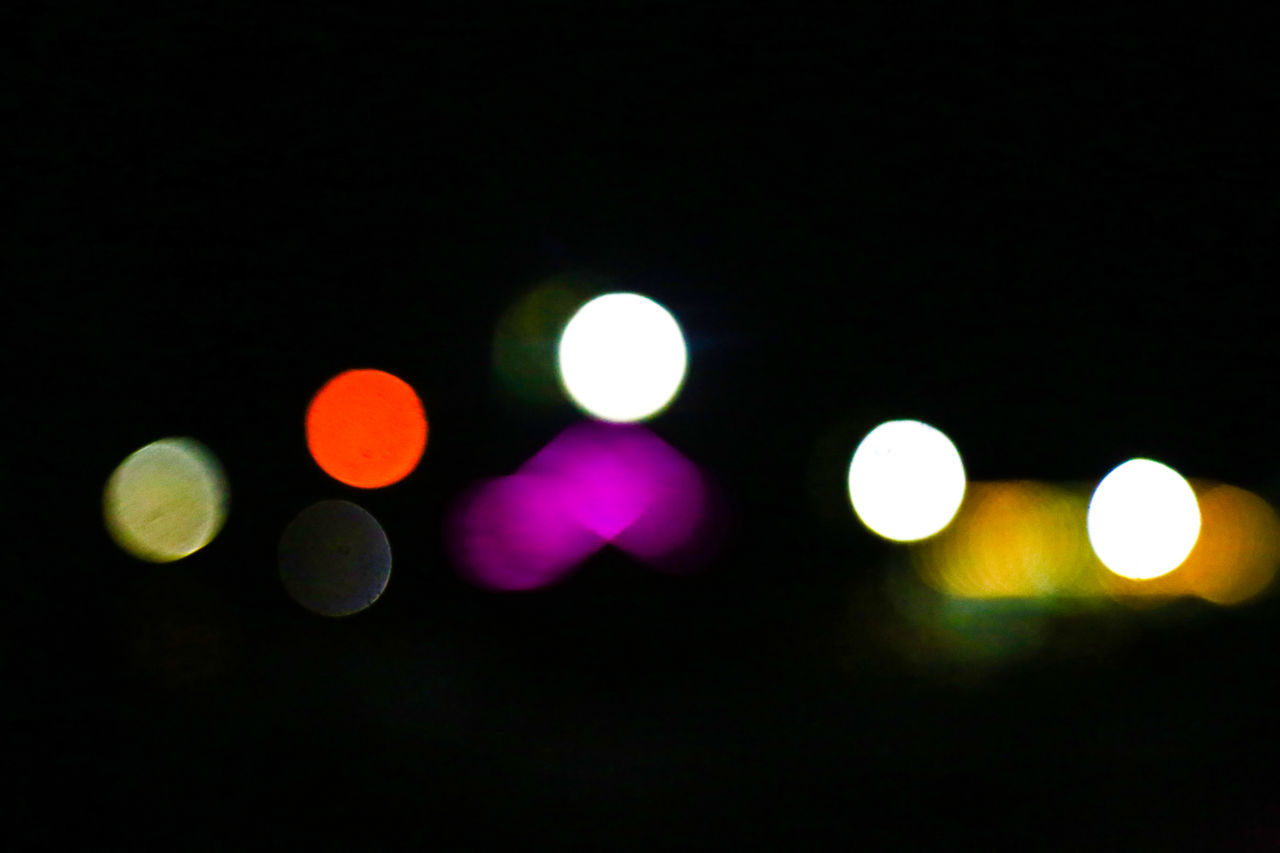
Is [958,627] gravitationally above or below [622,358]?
below

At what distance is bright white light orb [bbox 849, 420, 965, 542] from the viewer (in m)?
10.4

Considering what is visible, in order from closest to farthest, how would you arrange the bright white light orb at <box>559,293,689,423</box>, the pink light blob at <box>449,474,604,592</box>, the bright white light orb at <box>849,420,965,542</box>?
the pink light blob at <box>449,474,604,592</box>
the bright white light orb at <box>559,293,689,423</box>
the bright white light orb at <box>849,420,965,542</box>

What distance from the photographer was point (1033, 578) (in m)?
11.9

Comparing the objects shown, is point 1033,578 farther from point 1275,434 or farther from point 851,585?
point 851,585

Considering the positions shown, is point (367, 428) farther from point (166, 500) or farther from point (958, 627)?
point (958, 627)

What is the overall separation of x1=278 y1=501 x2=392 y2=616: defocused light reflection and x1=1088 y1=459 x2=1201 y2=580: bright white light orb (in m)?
7.53

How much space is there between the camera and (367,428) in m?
9.28

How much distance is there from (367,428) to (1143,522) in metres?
9.77

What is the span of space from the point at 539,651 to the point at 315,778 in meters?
3.07

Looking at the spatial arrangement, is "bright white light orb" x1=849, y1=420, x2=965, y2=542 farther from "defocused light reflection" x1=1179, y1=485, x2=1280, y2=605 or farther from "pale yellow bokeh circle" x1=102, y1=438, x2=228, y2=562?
"pale yellow bokeh circle" x1=102, y1=438, x2=228, y2=562

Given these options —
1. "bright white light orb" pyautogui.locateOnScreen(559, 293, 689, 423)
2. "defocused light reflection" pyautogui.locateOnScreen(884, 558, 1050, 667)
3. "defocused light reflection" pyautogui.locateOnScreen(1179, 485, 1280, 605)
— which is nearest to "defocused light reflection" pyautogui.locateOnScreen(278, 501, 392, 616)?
"bright white light orb" pyautogui.locateOnScreen(559, 293, 689, 423)

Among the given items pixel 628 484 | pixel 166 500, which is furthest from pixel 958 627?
pixel 166 500

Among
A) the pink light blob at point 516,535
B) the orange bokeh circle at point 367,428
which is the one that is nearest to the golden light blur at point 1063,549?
the pink light blob at point 516,535

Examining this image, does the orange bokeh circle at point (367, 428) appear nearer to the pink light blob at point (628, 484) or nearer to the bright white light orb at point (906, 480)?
the pink light blob at point (628, 484)
